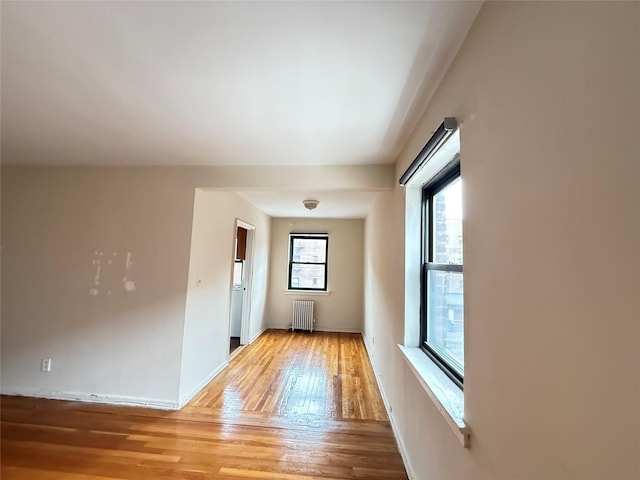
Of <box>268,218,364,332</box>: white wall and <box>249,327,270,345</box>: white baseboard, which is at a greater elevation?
<box>268,218,364,332</box>: white wall

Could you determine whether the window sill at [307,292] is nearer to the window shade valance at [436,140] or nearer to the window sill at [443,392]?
the window sill at [443,392]

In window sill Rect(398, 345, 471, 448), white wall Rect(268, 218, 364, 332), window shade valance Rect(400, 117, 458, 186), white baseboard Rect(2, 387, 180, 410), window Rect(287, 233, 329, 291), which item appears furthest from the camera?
window Rect(287, 233, 329, 291)

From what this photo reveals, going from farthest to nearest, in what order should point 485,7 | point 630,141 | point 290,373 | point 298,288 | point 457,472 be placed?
point 298,288 < point 290,373 < point 457,472 < point 485,7 < point 630,141

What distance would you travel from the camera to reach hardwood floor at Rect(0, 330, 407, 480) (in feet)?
6.35

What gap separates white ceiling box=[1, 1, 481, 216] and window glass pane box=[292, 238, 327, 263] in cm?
398

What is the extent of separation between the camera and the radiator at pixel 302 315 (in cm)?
601

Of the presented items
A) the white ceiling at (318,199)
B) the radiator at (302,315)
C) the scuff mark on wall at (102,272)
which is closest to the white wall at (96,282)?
the scuff mark on wall at (102,272)

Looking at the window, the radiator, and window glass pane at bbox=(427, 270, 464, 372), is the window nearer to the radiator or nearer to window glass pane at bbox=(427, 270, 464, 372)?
the radiator

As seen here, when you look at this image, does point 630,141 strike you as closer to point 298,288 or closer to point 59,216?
point 59,216

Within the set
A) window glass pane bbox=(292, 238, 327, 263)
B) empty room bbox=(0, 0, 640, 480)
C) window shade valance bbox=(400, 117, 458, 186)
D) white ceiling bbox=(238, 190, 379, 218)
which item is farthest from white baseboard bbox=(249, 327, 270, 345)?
window shade valance bbox=(400, 117, 458, 186)

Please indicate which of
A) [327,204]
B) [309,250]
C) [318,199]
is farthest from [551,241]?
[309,250]

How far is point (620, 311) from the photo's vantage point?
50 centimetres

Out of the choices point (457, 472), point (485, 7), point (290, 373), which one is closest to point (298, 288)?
point (290, 373)

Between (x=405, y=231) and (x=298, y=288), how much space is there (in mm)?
4435
